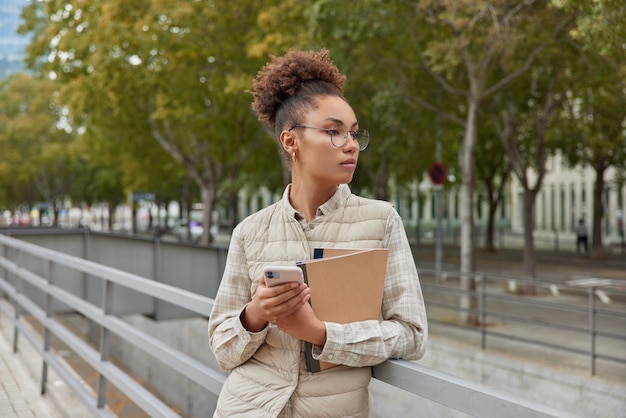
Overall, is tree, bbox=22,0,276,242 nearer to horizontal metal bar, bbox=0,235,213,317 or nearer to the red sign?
the red sign

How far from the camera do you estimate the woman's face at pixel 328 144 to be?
214cm

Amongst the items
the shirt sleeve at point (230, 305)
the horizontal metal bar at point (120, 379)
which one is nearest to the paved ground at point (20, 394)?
the horizontal metal bar at point (120, 379)

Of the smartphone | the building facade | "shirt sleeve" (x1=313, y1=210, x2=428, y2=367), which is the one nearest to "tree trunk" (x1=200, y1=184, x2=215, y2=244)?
"shirt sleeve" (x1=313, y1=210, x2=428, y2=367)

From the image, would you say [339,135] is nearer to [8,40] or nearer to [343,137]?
[343,137]

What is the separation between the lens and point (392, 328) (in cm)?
207

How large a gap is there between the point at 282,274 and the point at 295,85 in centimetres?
66

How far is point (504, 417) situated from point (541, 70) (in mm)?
17297

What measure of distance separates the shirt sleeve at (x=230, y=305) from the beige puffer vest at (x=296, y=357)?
0.12ft

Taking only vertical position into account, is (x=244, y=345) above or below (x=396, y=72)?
below

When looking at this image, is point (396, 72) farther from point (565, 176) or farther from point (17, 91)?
point (17, 91)

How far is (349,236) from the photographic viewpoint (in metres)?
2.13

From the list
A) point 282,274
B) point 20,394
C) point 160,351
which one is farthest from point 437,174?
point 282,274

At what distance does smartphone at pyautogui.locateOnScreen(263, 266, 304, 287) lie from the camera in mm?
1801

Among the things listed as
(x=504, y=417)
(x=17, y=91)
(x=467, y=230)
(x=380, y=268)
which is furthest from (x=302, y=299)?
(x=17, y=91)
